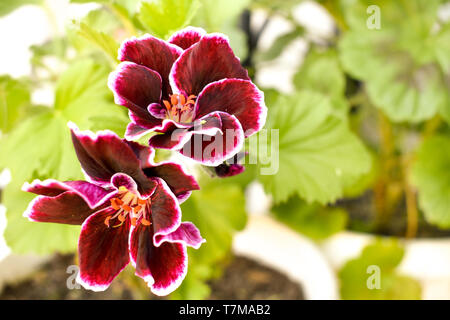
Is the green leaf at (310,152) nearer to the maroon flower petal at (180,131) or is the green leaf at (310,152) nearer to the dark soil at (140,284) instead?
the maroon flower petal at (180,131)

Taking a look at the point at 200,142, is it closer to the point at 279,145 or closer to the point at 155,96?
the point at 155,96

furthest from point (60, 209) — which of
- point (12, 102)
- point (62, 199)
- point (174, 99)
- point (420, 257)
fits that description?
point (420, 257)

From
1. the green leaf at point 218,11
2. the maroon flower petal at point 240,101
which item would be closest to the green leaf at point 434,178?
the green leaf at point 218,11

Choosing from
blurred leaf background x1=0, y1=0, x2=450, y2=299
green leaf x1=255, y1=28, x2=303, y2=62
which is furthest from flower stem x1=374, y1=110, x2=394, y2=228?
green leaf x1=255, y1=28, x2=303, y2=62

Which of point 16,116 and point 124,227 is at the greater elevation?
point 16,116

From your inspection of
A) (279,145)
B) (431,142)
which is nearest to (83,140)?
(279,145)
